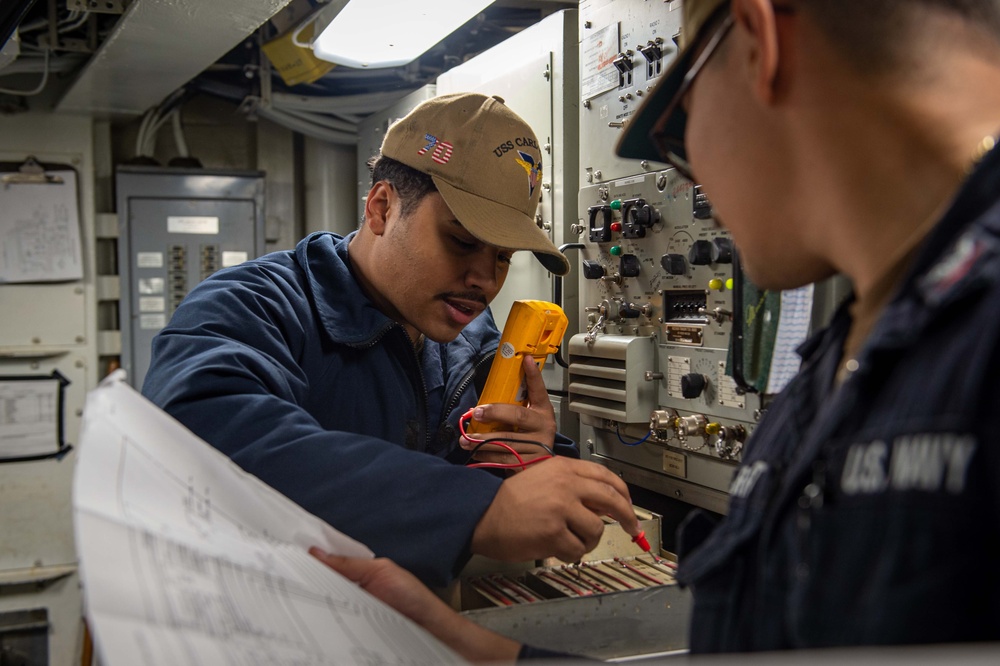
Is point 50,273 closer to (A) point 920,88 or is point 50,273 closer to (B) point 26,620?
(B) point 26,620

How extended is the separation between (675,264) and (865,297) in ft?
4.89

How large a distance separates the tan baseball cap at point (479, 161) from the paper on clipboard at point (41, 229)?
2.67 m

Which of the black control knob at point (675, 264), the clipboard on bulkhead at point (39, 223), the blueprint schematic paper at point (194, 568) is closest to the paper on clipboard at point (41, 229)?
the clipboard on bulkhead at point (39, 223)

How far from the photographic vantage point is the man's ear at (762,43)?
69 centimetres

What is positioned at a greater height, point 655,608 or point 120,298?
point 120,298

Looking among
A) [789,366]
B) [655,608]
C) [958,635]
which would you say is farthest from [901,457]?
[789,366]

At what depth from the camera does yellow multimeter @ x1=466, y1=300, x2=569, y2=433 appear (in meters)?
1.92

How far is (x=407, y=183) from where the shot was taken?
179cm

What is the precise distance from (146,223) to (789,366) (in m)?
3.25

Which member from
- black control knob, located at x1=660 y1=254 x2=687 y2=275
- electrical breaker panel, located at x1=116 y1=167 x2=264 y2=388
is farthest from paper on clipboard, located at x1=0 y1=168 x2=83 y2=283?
black control knob, located at x1=660 y1=254 x2=687 y2=275

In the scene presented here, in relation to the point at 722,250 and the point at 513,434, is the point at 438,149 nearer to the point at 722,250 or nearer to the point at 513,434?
the point at 513,434

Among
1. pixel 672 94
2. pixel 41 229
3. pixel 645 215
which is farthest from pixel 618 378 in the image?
pixel 41 229

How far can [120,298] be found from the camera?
400 cm

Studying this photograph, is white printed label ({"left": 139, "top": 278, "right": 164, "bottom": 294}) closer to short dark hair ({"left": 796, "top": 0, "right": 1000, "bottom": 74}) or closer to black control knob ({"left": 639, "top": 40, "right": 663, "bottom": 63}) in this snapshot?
black control knob ({"left": 639, "top": 40, "right": 663, "bottom": 63})
